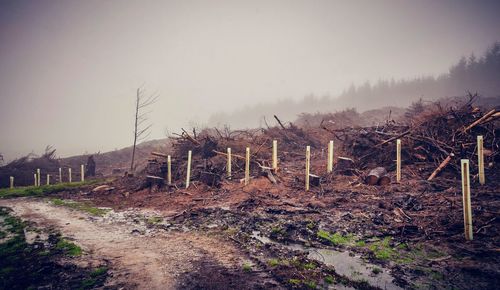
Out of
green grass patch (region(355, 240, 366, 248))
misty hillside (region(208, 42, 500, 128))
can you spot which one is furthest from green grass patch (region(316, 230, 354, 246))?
misty hillside (region(208, 42, 500, 128))

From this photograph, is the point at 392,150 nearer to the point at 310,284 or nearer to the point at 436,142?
the point at 436,142

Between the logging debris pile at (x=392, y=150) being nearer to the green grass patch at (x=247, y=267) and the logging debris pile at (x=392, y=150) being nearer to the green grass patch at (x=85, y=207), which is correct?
the green grass patch at (x=85, y=207)

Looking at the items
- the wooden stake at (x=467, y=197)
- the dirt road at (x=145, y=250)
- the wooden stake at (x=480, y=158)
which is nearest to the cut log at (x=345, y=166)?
the wooden stake at (x=480, y=158)

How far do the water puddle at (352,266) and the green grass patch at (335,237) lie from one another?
46 cm

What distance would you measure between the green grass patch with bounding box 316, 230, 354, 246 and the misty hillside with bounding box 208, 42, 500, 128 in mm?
45706

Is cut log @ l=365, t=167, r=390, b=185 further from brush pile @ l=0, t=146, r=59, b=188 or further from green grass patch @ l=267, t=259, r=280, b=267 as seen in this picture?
brush pile @ l=0, t=146, r=59, b=188

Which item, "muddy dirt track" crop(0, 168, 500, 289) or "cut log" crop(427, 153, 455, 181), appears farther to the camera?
"cut log" crop(427, 153, 455, 181)

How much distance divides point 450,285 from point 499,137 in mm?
9946

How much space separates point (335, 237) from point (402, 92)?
78.1 metres

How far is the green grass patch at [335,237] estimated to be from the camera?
5.91 meters

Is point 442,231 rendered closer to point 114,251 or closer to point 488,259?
point 488,259

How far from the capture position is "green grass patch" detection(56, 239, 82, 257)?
5871 millimetres

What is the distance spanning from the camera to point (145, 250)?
19.9 feet

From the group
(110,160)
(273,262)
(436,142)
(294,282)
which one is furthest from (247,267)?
(110,160)
